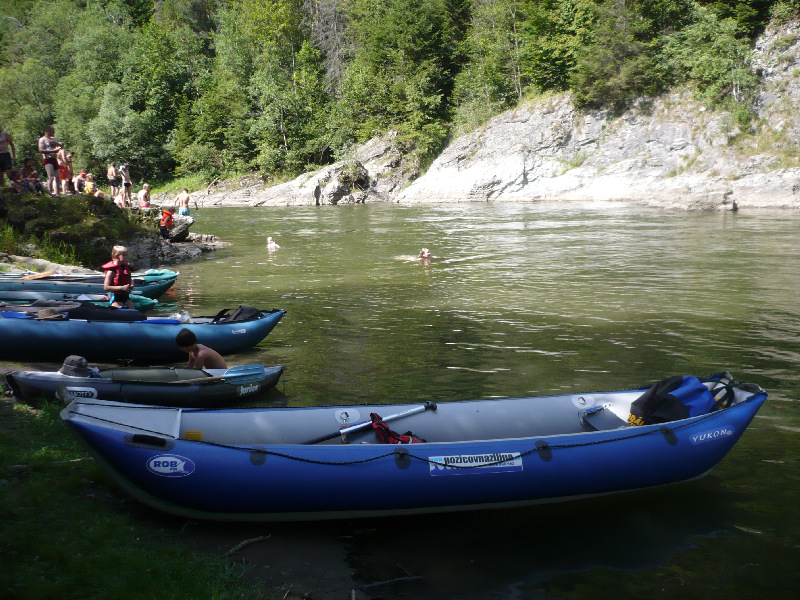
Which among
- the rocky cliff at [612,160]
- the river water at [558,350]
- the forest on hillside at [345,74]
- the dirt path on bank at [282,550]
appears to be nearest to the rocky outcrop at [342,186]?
the rocky cliff at [612,160]

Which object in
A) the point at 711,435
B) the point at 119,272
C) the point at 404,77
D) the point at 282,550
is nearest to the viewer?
the point at 282,550

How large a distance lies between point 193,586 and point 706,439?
4.23 m

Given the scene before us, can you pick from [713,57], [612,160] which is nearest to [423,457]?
[612,160]

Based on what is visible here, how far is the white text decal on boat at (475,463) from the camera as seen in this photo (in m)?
5.21

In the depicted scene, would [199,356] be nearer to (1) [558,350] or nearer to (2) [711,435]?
(1) [558,350]

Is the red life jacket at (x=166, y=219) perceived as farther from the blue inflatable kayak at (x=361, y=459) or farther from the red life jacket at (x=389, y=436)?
the red life jacket at (x=389, y=436)

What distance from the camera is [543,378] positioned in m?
8.77

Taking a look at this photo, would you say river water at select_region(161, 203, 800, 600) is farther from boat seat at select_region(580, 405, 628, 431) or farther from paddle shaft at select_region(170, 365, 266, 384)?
boat seat at select_region(580, 405, 628, 431)

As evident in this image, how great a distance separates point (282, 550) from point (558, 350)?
618 cm

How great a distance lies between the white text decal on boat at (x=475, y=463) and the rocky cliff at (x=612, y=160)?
2878cm

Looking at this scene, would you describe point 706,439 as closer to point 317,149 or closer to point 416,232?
point 416,232


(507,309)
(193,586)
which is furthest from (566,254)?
(193,586)

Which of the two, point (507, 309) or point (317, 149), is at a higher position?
point (317, 149)

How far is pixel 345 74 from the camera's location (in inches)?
2255
